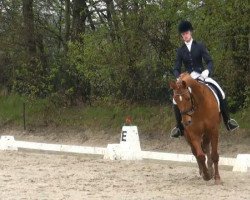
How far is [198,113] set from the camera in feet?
26.9

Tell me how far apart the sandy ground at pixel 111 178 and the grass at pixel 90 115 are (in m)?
1.94

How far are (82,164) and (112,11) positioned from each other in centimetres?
668

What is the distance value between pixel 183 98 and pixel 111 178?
2.05 metres

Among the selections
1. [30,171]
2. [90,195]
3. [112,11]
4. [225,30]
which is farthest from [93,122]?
[90,195]

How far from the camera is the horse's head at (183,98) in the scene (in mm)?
7922

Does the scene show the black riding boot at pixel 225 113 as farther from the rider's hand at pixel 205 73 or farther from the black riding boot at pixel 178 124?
the black riding boot at pixel 178 124

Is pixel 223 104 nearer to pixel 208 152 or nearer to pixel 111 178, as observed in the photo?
pixel 208 152

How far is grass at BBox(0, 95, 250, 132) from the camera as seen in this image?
1563 cm

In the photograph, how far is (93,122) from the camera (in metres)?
16.9

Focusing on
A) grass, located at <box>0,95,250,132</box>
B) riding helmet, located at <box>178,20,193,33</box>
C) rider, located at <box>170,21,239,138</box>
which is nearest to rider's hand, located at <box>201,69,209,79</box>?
rider, located at <box>170,21,239,138</box>

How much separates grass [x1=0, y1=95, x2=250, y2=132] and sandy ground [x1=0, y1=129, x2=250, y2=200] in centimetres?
194

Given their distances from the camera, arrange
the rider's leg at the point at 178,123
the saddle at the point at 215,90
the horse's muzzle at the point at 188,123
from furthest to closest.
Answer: the rider's leg at the point at 178,123 → the saddle at the point at 215,90 → the horse's muzzle at the point at 188,123

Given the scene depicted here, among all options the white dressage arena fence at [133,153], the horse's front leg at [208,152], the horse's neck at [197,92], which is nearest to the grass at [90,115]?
the white dressage arena fence at [133,153]

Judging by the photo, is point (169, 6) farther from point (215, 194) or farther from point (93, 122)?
point (215, 194)
